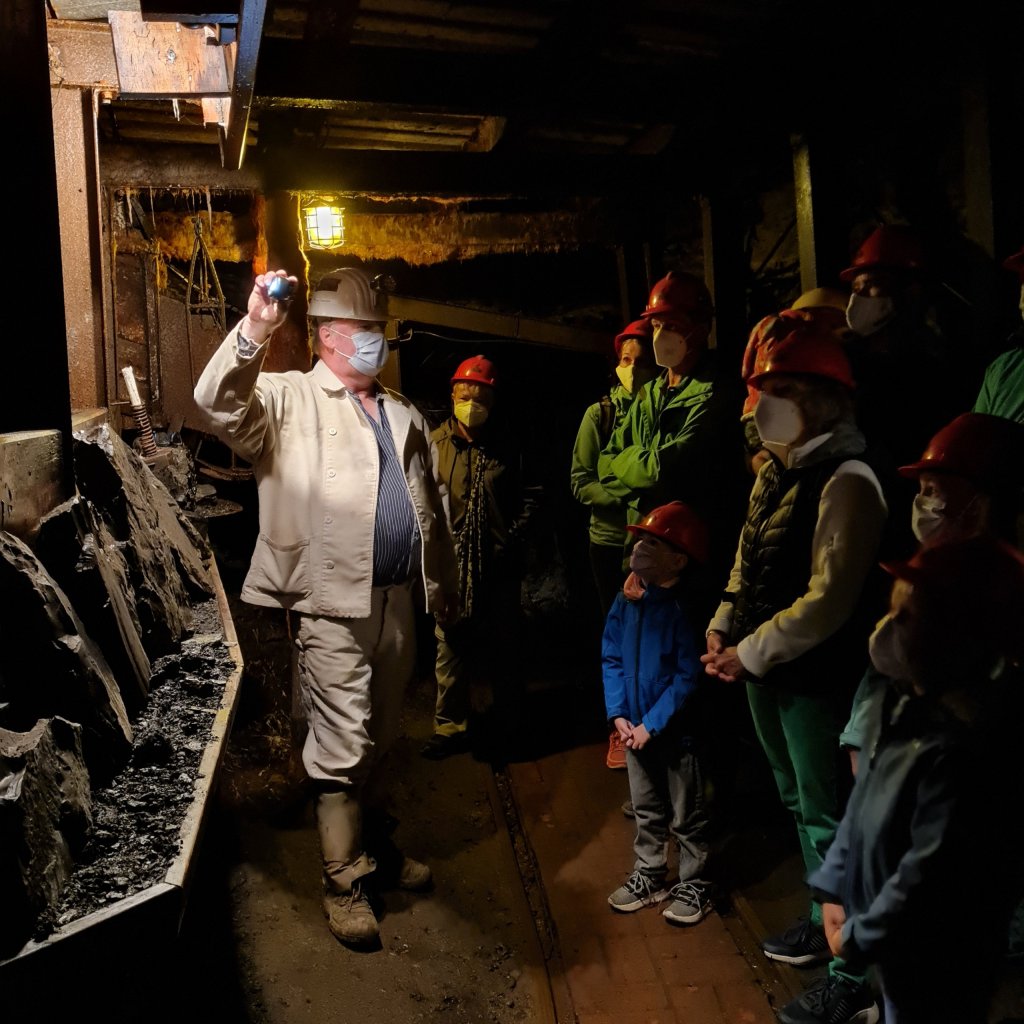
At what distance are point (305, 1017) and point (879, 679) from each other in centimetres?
259

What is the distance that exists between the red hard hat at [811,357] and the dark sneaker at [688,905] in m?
2.34

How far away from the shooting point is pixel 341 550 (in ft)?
12.7

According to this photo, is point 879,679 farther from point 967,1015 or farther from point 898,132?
point 898,132

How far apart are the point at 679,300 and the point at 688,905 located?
3.16 m

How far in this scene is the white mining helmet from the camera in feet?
13.3

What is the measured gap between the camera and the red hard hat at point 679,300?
483 centimetres

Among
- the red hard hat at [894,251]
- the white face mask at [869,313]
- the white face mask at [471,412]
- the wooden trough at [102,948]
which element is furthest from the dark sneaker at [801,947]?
the white face mask at [471,412]

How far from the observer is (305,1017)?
336 centimetres

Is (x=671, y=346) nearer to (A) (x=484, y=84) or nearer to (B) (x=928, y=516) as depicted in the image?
(A) (x=484, y=84)

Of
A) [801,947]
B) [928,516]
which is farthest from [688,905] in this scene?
[928,516]

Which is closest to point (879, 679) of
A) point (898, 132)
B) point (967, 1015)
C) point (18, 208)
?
point (967, 1015)

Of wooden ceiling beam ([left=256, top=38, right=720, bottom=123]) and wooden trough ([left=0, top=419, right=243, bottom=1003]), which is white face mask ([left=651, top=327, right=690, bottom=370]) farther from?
wooden trough ([left=0, top=419, right=243, bottom=1003])

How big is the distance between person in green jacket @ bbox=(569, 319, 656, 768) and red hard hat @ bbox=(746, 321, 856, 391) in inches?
85.0

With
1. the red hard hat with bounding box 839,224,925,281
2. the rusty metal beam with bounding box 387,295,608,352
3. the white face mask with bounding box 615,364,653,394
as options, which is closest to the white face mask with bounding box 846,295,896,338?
the red hard hat with bounding box 839,224,925,281
